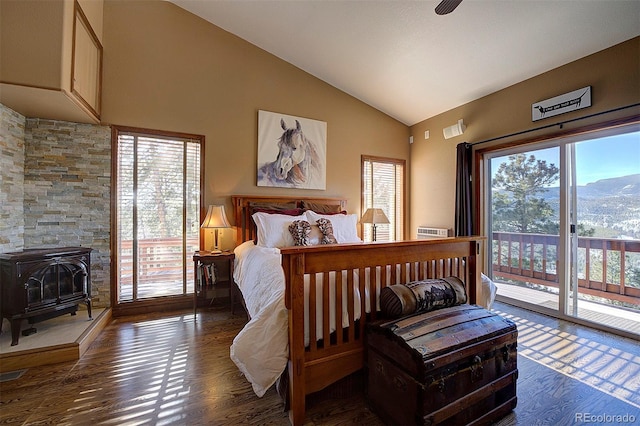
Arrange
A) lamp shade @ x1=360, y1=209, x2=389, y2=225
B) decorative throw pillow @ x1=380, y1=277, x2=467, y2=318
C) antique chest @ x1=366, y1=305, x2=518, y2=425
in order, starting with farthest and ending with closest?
lamp shade @ x1=360, y1=209, x2=389, y2=225, decorative throw pillow @ x1=380, y1=277, x2=467, y2=318, antique chest @ x1=366, y1=305, x2=518, y2=425

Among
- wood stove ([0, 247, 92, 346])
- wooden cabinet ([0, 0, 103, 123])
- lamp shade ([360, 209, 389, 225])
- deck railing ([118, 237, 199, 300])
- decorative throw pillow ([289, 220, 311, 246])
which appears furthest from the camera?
lamp shade ([360, 209, 389, 225])

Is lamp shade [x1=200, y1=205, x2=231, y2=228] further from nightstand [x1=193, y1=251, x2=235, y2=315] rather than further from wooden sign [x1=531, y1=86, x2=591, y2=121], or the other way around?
wooden sign [x1=531, y1=86, x2=591, y2=121]

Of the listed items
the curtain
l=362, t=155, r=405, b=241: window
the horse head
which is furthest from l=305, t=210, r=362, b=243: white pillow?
the curtain

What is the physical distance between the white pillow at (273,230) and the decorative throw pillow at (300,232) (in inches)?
2.2

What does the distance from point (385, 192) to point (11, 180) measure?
4636 millimetres

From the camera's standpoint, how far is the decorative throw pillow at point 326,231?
313 cm

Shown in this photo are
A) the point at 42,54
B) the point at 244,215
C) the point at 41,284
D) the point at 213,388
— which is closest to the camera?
the point at 213,388

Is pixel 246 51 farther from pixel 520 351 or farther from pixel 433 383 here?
pixel 520 351

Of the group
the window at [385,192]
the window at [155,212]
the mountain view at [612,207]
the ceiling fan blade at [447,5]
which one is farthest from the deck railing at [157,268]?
the mountain view at [612,207]

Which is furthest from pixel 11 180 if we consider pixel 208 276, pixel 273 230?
pixel 273 230

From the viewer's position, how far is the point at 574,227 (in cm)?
292

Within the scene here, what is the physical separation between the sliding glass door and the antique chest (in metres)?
2.08

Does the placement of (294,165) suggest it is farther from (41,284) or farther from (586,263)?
(586,263)

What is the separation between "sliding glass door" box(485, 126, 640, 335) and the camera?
2621 mm
